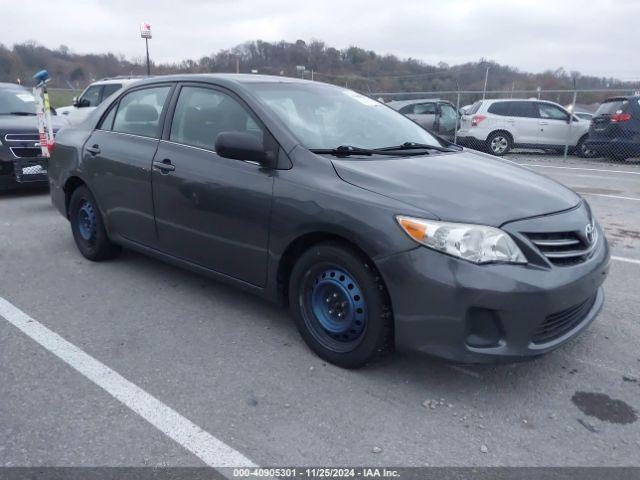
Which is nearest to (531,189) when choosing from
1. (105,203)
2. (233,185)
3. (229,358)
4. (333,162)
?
(333,162)

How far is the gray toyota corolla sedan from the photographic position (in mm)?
2662

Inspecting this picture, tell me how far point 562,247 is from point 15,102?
8935 mm

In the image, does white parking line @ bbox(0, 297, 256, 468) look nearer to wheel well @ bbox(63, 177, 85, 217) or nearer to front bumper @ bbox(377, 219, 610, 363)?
front bumper @ bbox(377, 219, 610, 363)

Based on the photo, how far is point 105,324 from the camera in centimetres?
370

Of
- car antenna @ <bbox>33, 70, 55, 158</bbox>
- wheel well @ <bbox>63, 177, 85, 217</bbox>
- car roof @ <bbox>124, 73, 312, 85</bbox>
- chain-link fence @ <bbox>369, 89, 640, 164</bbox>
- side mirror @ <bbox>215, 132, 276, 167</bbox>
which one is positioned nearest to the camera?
side mirror @ <bbox>215, 132, 276, 167</bbox>

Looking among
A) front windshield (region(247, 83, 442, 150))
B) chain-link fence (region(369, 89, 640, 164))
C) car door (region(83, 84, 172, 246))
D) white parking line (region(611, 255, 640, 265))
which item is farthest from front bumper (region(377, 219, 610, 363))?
chain-link fence (region(369, 89, 640, 164))

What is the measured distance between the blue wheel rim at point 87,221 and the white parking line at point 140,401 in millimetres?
1288

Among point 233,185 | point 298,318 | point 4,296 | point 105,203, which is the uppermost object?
point 233,185

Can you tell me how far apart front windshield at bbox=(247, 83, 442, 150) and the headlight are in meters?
1.02

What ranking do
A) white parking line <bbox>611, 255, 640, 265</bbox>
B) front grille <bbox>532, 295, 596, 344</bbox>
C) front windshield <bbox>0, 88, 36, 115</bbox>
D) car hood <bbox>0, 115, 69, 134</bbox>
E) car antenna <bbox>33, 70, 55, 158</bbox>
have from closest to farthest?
front grille <bbox>532, 295, 596, 344</bbox>, white parking line <bbox>611, 255, 640, 265</bbox>, car antenna <bbox>33, 70, 55, 158</bbox>, car hood <bbox>0, 115, 69, 134</bbox>, front windshield <bbox>0, 88, 36, 115</bbox>

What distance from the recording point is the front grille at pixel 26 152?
295 inches

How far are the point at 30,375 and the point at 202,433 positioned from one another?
1.17 meters

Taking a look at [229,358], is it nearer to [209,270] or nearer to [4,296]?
[209,270]

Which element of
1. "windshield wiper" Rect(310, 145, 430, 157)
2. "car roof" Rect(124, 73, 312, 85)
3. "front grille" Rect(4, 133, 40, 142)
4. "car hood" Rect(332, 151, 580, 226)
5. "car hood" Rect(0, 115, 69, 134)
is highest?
"car roof" Rect(124, 73, 312, 85)
